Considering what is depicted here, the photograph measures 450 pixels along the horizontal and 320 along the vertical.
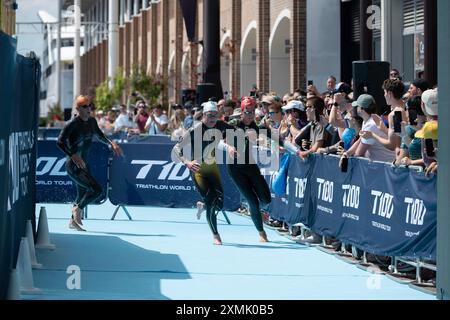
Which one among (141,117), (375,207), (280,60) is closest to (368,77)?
(375,207)

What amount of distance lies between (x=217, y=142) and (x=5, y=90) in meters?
7.11

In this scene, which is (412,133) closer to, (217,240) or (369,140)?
(369,140)

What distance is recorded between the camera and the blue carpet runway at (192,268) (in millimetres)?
12070

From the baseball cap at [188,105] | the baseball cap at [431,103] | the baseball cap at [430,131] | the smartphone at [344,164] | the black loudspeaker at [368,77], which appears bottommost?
the smartphone at [344,164]

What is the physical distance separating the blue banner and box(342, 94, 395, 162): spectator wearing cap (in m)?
0.18

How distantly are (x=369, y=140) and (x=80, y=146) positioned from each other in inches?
220

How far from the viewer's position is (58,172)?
22.1 metres

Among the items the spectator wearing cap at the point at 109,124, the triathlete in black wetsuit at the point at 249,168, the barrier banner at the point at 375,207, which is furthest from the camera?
the spectator wearing cap at the point at 109,124

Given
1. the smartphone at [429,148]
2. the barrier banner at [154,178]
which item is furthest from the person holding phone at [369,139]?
the barrier banner at [154,178]

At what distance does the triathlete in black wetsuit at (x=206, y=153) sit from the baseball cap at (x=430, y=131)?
520cm

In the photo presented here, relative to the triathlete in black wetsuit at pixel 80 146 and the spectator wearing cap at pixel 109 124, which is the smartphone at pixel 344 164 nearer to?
the triathlete in black wetsuit at pixel 80 146

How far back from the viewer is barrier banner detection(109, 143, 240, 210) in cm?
2209
